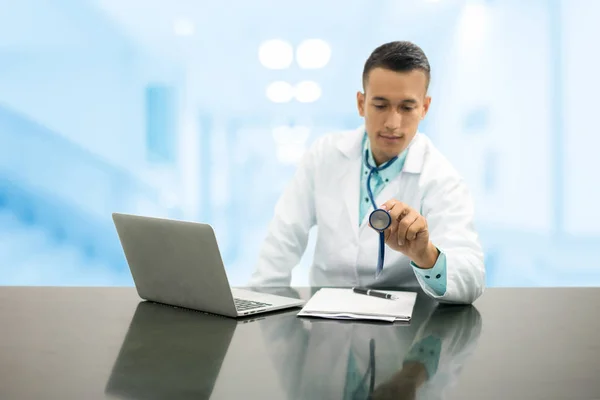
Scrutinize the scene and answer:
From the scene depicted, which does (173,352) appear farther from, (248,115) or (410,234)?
(248,115)

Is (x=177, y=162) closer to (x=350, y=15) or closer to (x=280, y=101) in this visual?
(x=280, y=101)

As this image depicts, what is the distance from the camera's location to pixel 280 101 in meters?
4.54

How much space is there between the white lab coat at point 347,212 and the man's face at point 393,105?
0.43ft

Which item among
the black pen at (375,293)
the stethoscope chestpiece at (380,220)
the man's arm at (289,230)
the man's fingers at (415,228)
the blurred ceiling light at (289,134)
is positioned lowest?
the blurred ceiling light at (289,134)

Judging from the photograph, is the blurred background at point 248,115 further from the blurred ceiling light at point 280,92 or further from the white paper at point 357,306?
the white paper at point 357,306

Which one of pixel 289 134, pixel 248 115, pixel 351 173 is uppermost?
pixel 351 173

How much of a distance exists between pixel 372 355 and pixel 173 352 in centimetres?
34

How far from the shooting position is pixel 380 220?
5.42ft

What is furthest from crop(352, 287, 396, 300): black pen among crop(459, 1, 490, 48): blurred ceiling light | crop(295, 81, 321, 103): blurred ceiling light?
crop(459, 1, 490, 48): blurred ceiling light

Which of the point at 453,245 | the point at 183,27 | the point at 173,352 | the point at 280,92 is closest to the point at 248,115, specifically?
the point at 280,92

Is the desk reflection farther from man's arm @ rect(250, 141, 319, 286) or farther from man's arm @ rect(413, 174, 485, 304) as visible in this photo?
man's arm @ rect(250, 141, 319, 286)

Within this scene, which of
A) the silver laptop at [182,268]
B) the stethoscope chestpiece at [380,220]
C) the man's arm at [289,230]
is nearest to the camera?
the silver laptop at [182,268]

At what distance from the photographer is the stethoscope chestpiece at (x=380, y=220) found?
164 cm

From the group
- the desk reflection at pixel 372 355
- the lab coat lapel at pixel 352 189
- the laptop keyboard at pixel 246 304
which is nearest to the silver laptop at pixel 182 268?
the laptop keyboard at pixel 246 304
